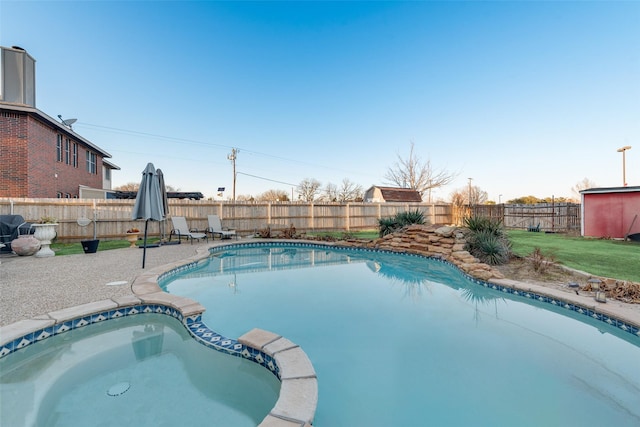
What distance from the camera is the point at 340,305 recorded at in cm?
430

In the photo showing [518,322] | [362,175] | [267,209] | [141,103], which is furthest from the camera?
[362,175]

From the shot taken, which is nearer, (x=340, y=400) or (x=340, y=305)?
(x=340, y=400)

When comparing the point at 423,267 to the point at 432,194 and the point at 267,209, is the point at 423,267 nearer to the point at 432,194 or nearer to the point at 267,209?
the point at 267,209

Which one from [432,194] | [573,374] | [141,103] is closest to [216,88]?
[141,103]

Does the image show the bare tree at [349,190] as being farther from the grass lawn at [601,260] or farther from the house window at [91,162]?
the grass lawn at [601,260]

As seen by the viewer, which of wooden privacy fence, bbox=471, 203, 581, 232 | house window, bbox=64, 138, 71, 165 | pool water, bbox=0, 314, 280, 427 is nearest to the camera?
pool water, bbox=0, 314, 280, 427

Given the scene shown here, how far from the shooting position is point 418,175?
86.9 feet

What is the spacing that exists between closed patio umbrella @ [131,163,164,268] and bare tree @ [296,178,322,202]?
98.4 feet

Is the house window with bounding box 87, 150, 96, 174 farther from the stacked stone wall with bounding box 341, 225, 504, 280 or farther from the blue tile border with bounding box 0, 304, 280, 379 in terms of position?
the blue tile border with bounding box 0, 304, 280, 379

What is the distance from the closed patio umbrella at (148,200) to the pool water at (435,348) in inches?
53.5

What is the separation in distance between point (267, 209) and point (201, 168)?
48.1 feet

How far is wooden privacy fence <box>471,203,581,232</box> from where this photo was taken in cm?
1442

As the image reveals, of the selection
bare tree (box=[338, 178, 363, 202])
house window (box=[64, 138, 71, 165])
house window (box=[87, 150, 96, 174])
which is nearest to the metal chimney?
house window (box=[64, 138, 71, 165])

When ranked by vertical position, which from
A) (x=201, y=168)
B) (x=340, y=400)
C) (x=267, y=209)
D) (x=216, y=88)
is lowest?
(x=340, y=400)
